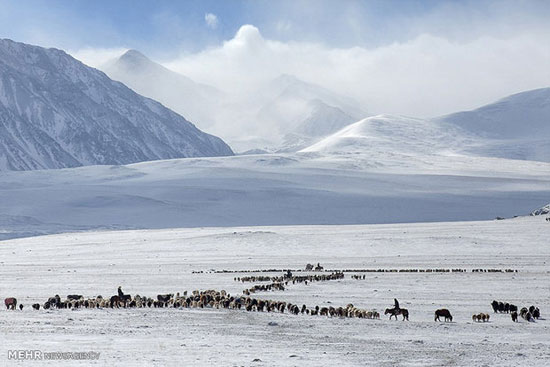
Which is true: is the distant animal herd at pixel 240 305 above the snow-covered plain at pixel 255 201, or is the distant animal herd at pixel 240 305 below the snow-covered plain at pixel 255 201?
below

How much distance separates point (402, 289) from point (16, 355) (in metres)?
22.6

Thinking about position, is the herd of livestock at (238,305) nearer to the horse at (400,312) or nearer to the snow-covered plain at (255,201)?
the horse at (400,312)

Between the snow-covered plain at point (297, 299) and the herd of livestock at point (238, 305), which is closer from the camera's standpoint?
the snow-covered plain at point (297, 299)

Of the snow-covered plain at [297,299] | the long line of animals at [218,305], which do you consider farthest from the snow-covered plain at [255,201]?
the long line of animals at [218,305]

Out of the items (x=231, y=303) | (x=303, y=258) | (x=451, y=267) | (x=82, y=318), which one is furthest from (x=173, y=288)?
(x=303, y=258)

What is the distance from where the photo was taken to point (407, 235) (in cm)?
8188

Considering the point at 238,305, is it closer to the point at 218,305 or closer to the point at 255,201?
the point at 218,305

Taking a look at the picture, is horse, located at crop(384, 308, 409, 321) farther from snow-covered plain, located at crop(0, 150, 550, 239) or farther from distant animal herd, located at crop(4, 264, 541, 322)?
snow-covered plain, located at crop(0, 150, 550, 239)

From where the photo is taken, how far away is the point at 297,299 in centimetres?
3753

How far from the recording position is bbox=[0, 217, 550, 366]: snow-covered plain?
2298cm

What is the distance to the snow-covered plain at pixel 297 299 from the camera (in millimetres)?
22984

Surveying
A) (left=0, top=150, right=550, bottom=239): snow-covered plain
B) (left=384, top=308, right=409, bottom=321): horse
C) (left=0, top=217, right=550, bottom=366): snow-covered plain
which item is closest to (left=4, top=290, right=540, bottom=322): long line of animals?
(left=384, top=308, right=409, bottom=321): horse

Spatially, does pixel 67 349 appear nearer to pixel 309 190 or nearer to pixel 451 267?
pixel 451 267

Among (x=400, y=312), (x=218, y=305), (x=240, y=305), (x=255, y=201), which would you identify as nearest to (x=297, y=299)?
(x=240, y=305)
